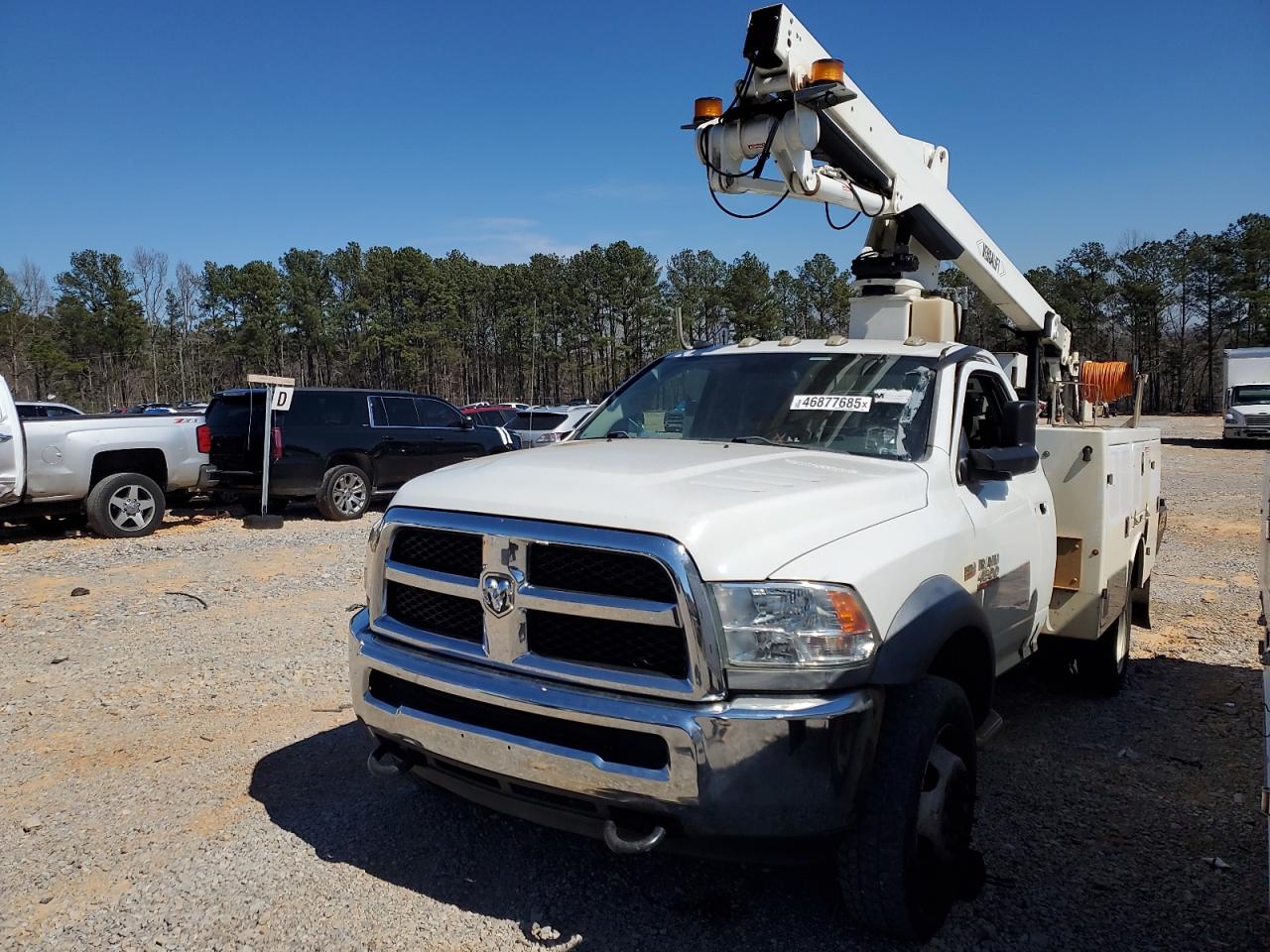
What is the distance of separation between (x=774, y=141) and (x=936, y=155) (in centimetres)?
218

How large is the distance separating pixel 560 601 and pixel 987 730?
175 cm

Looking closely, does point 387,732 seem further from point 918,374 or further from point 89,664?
point 89,664

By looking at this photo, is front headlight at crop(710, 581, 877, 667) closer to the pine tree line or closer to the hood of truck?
the hood of truck

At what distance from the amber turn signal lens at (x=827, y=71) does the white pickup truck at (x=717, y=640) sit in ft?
7.53

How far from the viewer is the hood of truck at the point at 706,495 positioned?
8.13 feet

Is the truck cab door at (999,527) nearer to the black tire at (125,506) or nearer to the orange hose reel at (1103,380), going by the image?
the orange hose reel at (1103,380)

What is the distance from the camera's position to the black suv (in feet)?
39.2

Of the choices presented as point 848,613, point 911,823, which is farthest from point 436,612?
point 911,823

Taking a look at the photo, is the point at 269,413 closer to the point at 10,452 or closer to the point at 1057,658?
the point at 10,452

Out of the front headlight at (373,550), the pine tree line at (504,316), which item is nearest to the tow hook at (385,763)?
the front headlight at (373,550)

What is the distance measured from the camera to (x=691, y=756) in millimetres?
2344

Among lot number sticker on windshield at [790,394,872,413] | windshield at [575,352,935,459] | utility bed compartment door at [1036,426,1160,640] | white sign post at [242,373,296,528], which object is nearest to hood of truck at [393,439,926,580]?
windshield at [575,352,935,459]

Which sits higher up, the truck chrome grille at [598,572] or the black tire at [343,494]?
the truck chrome grille at [598,572]

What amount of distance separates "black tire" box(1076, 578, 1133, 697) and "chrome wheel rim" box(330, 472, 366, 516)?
9.98 metres
